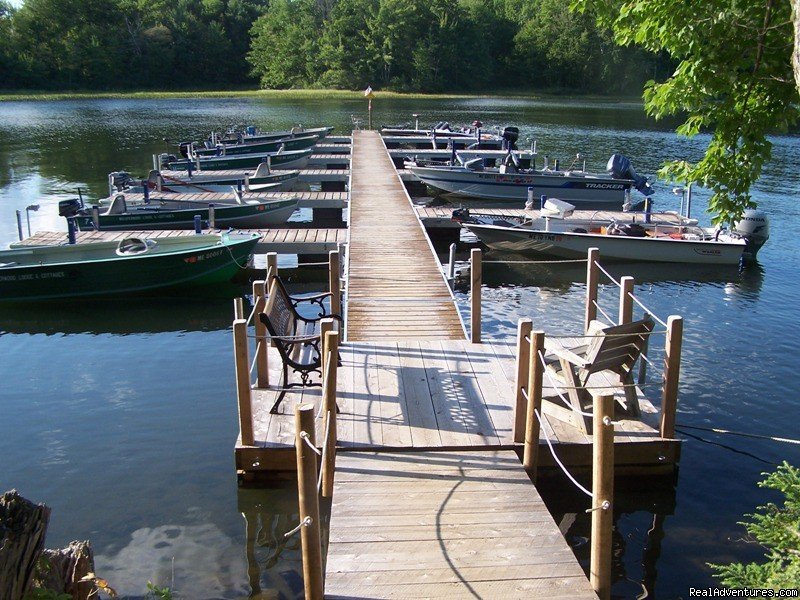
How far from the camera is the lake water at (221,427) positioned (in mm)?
6910

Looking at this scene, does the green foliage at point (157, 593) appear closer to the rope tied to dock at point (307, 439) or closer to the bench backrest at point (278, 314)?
the rope tied to dock at point (307, 439)

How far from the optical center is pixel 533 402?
21.6ft

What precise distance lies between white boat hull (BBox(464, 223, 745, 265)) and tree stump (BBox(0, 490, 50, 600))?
45.3ft

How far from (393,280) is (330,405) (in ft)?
18.3

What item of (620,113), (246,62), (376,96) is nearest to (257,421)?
Result: (620,113)

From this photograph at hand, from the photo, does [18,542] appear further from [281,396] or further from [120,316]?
[120,316]

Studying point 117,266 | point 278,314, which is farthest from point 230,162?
point 278,314

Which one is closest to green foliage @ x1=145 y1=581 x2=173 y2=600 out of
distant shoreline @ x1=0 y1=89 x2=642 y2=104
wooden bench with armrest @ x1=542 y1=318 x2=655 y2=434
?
wooden bench with armrest @ x1=542 y1=318 x2=655 y2=434

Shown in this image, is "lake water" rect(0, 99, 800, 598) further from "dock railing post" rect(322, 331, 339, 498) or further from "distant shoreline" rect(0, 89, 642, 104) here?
"distant shoreline" rect(0, 89, 642, 104)

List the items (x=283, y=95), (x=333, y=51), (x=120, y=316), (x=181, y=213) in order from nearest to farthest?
(x=120, y=316) → (x=181, y=213) → (x=283, y=95) → (x=333, y=51)

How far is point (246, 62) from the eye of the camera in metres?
97.1

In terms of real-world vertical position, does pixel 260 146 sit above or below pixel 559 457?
above

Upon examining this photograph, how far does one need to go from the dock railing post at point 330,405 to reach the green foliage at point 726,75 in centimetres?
349

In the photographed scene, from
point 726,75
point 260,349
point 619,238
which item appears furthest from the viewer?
point 619,238
